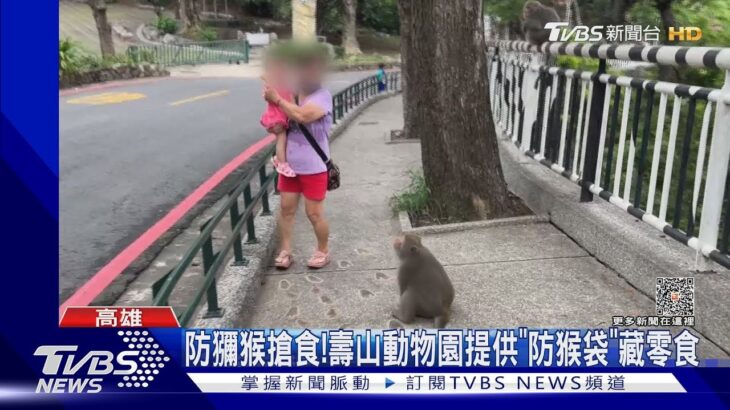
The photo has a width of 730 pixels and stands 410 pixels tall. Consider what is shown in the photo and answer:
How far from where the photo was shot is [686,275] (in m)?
2.81

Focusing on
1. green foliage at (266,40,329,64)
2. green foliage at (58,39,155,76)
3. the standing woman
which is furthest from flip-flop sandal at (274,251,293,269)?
green foliage at (266,40,329,64)

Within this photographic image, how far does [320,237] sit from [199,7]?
1.69m

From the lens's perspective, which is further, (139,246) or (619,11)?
(139,246)

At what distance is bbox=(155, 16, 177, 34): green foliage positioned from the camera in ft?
8.84

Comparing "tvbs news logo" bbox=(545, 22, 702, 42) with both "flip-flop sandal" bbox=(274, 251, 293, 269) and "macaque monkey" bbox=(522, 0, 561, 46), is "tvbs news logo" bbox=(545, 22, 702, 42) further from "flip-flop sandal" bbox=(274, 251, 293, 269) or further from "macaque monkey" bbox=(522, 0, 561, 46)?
"flip-flop sandal" bbox=(274, 251, 293, 269)

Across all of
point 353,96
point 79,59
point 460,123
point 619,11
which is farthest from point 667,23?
point 353,96

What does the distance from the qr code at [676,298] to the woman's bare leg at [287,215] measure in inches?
85.3

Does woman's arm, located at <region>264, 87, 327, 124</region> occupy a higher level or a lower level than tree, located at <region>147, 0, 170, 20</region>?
lower

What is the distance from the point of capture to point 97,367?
2.20 metres

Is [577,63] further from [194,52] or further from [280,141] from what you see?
[194,52]

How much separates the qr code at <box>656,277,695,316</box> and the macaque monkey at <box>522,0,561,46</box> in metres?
1.25

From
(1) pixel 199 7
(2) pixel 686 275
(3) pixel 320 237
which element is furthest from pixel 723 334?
(1) pixel 199 7

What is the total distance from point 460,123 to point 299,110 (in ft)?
4.84

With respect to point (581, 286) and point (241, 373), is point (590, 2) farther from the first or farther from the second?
point (241, 373)
